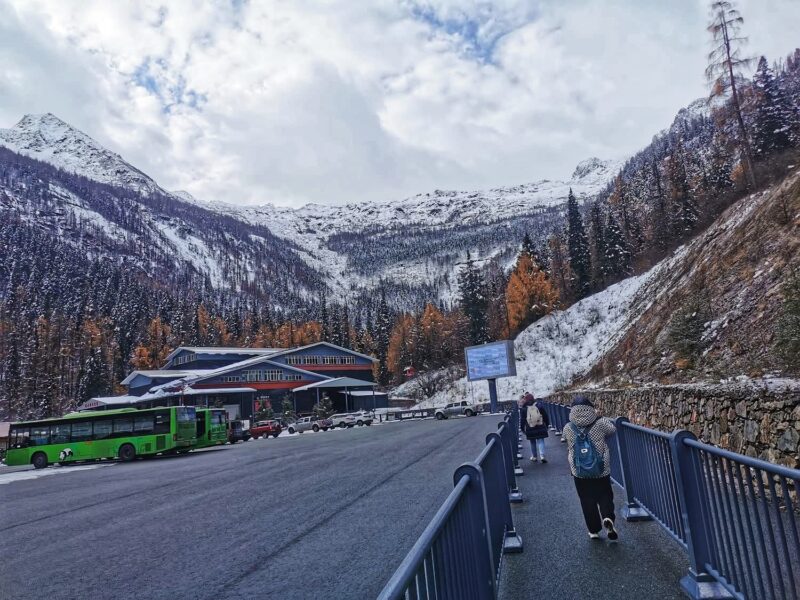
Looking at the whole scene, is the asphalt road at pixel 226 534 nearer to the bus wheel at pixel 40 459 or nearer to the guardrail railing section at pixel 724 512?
the guardrail railing section at pixel 724 512

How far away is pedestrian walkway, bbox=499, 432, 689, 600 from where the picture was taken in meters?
4.51

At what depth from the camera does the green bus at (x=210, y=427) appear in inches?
1296

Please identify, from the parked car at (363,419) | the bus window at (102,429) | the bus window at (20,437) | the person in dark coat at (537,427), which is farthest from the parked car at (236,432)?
the person in dark coat at (537,427)

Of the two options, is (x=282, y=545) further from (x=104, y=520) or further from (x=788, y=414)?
(x=788, y=414)

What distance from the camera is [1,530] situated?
9.65 metres

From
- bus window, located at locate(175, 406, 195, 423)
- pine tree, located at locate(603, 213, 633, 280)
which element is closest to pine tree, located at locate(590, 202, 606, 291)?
pine tree, located at locate(603, 213, 633, 280)

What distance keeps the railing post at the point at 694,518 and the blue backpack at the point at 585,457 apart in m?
1.38

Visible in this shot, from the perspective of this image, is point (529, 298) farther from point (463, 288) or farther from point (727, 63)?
point (727, 63)

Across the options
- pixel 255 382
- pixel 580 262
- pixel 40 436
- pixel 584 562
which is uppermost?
pixel 580 262

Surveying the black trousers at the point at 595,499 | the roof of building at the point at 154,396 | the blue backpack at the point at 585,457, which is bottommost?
the black trousers at the point at 595,499

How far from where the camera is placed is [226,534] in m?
7.92

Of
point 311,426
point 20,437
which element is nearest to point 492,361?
point 311,426

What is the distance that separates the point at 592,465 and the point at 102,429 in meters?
29.6

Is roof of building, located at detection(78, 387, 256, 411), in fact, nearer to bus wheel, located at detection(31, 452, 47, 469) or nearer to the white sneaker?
bus wheel, located at detection(31, 452, 47, 469)
